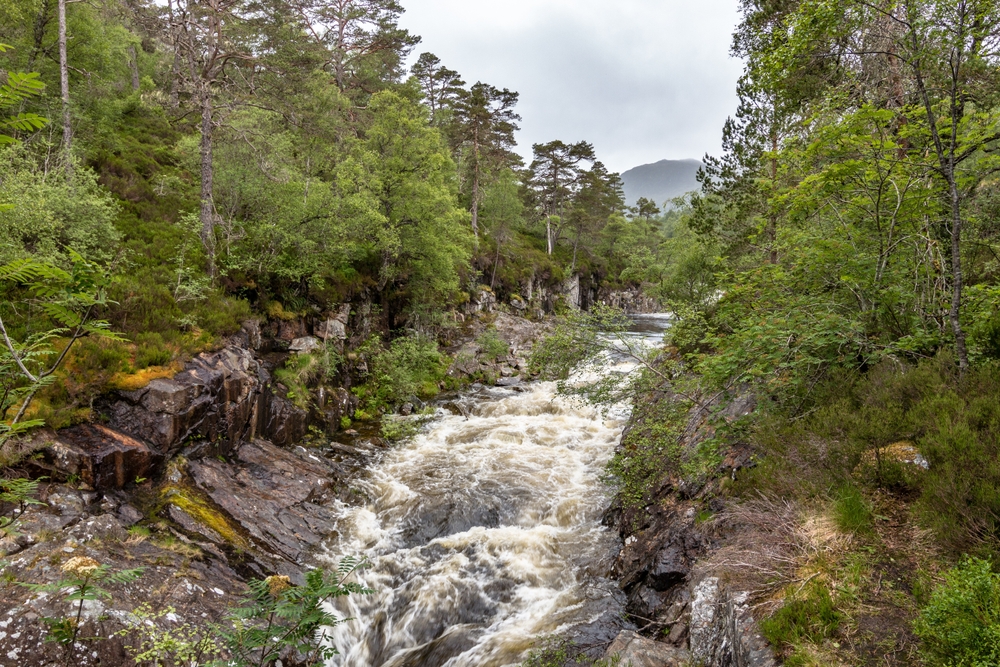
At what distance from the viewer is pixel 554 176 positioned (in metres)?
51.3

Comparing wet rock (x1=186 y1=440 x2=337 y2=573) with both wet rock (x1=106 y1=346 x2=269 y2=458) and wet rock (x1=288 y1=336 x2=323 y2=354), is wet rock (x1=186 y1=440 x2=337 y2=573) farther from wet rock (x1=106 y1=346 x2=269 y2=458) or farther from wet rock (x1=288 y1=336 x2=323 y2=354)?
wet rock (x1=288 y1=336 x2=323 y2=354)

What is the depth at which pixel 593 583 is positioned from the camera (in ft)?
27.3

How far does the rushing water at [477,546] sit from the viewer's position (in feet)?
24.5

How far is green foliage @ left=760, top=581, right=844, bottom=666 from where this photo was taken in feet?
12.4

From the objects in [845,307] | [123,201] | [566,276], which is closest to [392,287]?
[123,201]

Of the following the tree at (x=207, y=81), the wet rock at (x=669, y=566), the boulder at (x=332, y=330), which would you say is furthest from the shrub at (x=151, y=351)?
the wet rock at (x=669, y=566)

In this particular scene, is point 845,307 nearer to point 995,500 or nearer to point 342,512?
point 995,500

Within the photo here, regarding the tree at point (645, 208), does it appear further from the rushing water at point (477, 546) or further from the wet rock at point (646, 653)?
the wet rock at point (646, 653)

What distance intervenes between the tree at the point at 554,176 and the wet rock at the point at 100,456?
42659mm

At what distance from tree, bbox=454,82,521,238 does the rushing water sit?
24239mm

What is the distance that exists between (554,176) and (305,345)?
42.6m

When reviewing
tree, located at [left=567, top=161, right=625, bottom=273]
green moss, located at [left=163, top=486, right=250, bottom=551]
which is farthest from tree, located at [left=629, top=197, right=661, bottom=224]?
green moss, located at [left=163, top=486, right=250, bottom=551]

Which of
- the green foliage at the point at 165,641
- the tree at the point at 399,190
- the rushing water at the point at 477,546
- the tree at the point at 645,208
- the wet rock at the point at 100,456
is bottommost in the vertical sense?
the rushing water at the point at 477,546

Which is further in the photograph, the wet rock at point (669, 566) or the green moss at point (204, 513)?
the green moss at point (204, 513)
